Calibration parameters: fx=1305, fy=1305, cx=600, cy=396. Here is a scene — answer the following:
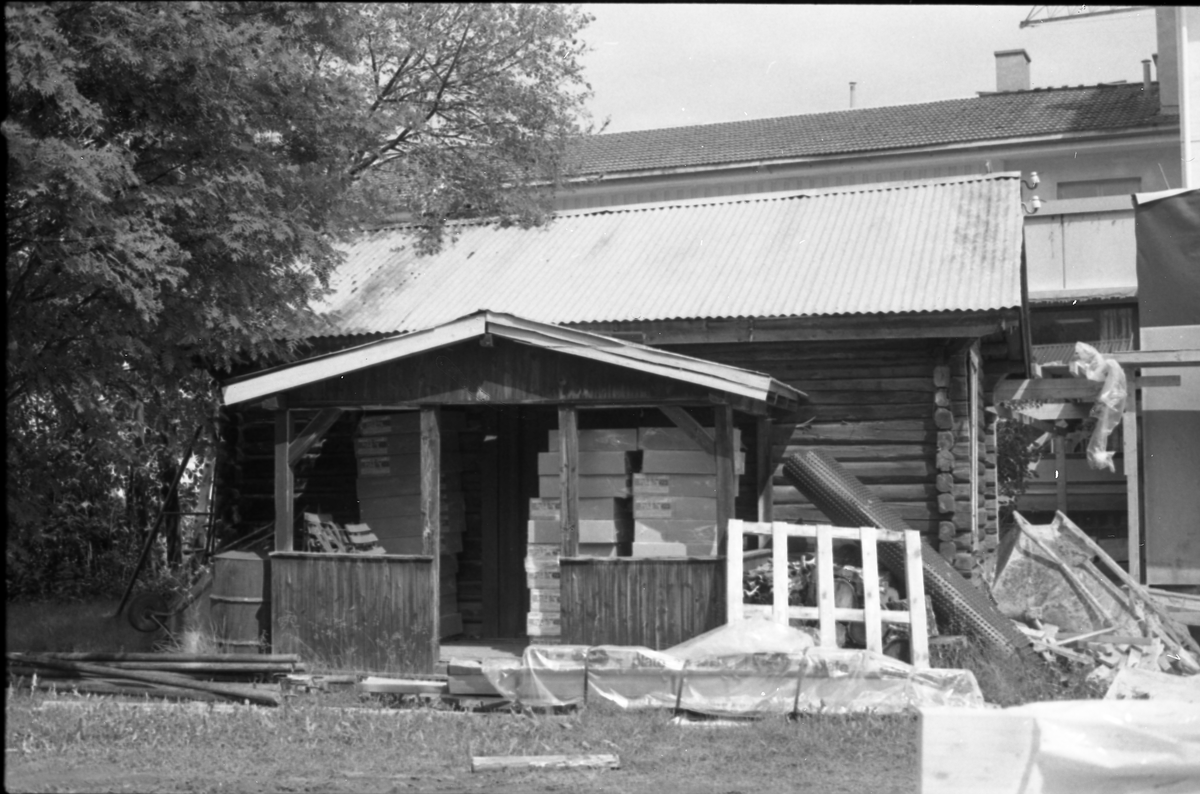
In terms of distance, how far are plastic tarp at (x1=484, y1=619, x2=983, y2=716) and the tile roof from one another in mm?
17247

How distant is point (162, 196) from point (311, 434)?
2.35 m

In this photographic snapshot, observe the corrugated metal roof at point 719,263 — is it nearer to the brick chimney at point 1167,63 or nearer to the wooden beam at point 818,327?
the wooden beam at point 818,327

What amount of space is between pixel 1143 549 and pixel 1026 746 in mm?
9051

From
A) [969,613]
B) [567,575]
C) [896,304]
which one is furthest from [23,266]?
[969,613]

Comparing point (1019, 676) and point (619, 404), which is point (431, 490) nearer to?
point (619, 404)

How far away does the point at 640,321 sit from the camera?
1280 cm

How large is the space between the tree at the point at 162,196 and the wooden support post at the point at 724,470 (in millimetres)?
4222

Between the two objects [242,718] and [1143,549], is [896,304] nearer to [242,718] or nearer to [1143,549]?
[1143,549]

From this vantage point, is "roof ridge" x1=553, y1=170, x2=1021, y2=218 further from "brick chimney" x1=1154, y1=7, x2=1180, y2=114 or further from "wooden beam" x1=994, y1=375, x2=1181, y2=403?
"brick chimney" x1=1154, y1=7, x2=1180, y2=114

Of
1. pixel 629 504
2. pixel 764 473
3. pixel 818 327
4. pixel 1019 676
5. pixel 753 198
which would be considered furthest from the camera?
pixel 753 198

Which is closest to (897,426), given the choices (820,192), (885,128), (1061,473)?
(820,192)

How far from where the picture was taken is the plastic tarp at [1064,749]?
5.80 m

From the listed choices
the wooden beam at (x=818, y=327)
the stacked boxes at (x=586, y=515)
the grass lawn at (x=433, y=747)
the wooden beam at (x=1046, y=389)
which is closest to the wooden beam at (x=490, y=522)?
the wooden beam at (x=818, y=327)

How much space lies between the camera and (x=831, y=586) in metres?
10.3
